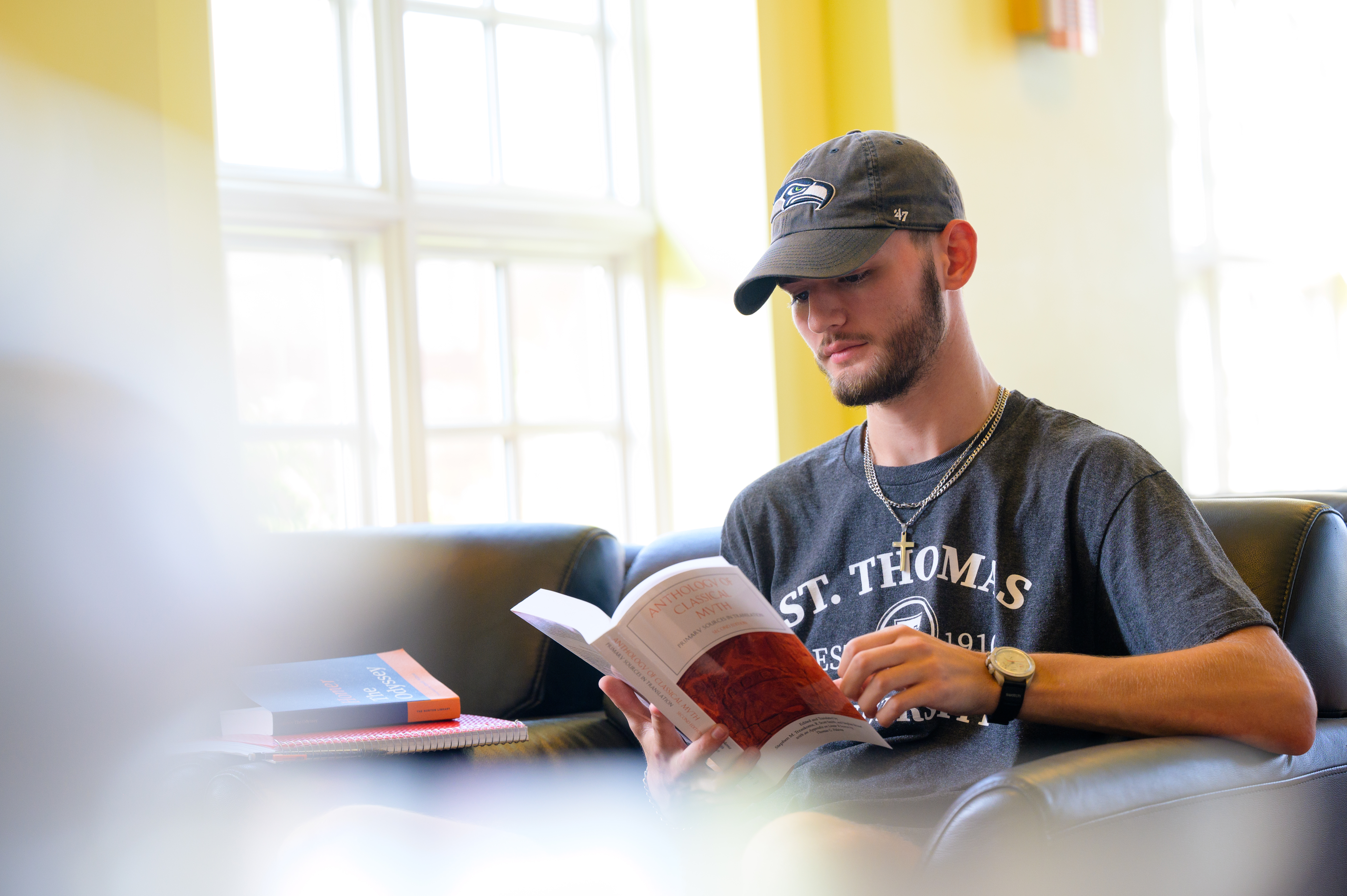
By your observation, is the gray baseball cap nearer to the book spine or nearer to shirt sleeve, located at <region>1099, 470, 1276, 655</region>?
shirt sleeve, located at <region>1099, 470, 1276, 655</region>

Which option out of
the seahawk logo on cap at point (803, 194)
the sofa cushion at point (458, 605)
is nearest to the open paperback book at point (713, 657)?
the seahawk logo on cap at point (803, 194)

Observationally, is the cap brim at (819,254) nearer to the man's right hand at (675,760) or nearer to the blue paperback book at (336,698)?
the man's right hand at (675,760)

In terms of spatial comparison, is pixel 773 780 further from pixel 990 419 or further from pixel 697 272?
pixel 697 272

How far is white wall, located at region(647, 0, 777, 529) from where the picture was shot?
3.03 meters

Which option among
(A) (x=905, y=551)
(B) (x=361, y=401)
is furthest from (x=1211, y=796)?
(B) (x=361, y=401)

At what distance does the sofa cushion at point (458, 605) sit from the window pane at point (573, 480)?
1.06 m

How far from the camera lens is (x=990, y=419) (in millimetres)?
1463

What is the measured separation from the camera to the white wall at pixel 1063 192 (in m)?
3.12

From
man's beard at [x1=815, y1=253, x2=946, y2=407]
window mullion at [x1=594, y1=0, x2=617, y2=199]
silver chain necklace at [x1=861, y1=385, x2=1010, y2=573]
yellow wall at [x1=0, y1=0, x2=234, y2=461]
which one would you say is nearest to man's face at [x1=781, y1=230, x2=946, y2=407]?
man's beard at [x1=815, y1=253, x2=946, y2=407]

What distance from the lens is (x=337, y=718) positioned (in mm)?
1454

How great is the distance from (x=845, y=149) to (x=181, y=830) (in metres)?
1.14

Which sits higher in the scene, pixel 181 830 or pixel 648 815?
pixel 181 830

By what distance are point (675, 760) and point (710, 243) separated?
2.02 m

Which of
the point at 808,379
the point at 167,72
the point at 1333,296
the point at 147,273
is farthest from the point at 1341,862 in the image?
the point at 1333,296
